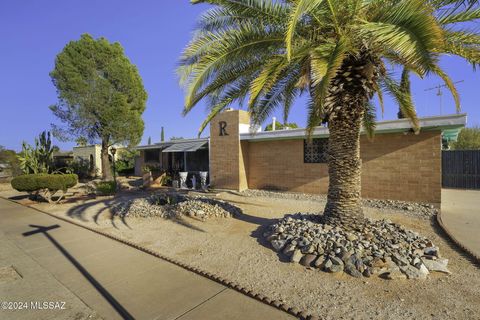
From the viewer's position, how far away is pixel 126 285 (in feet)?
13.6

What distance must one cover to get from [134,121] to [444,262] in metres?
23.0

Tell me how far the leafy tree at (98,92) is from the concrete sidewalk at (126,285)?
1687 centimetres

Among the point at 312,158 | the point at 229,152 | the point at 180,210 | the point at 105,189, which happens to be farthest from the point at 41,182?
the point at 312,158

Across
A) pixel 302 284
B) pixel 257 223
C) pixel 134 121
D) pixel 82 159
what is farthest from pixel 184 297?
pixel 82 159

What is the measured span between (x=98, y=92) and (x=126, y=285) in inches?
828

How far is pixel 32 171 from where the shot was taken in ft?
46.9

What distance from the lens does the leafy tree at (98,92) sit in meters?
20.5

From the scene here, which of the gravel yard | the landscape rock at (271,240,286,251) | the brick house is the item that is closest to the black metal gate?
the brick house

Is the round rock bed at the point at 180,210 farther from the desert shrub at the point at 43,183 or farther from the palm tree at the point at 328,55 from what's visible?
the desert shrub at the point at 43,183

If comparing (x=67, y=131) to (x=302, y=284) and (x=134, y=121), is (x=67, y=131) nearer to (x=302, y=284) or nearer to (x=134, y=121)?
(x=134, y=121)

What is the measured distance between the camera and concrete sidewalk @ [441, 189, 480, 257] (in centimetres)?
596

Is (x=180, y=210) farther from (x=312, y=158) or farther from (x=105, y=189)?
(x=105, y=189)

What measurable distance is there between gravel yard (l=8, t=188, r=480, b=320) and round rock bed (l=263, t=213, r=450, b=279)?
0.52 ft

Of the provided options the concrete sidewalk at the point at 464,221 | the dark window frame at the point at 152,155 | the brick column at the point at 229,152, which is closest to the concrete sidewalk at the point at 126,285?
the concrete sidewalk at the point at 464,221
